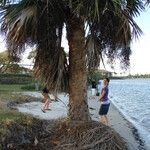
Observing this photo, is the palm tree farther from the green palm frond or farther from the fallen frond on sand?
the fallen frond on sand

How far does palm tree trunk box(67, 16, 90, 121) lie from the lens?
44.1 feet

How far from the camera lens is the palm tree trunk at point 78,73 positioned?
13430mm

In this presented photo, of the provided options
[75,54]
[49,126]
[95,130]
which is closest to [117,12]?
[75,54]

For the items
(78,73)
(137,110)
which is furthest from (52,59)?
(137,110)

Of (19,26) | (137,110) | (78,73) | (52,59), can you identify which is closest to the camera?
(19,26)

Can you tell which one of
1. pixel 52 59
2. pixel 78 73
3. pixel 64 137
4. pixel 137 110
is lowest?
pixel 137 110

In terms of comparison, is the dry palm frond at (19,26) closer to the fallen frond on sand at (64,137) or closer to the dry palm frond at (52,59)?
the dry palm frond at (52,59)

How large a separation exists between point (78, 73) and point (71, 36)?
999 mm

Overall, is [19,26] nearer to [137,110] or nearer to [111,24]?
[111,24]

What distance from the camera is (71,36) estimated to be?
1355 cm

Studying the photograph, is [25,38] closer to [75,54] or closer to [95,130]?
[75,54]

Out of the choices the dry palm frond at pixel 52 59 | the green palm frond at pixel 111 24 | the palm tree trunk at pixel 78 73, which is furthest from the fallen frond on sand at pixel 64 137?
the green palm frond at pixel 111 24

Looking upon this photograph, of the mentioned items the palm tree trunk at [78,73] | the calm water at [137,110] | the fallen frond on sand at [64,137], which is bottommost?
the calm water at [137,110]

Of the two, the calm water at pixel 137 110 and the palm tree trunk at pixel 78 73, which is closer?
the palm tree trunk at pixel 78 73
